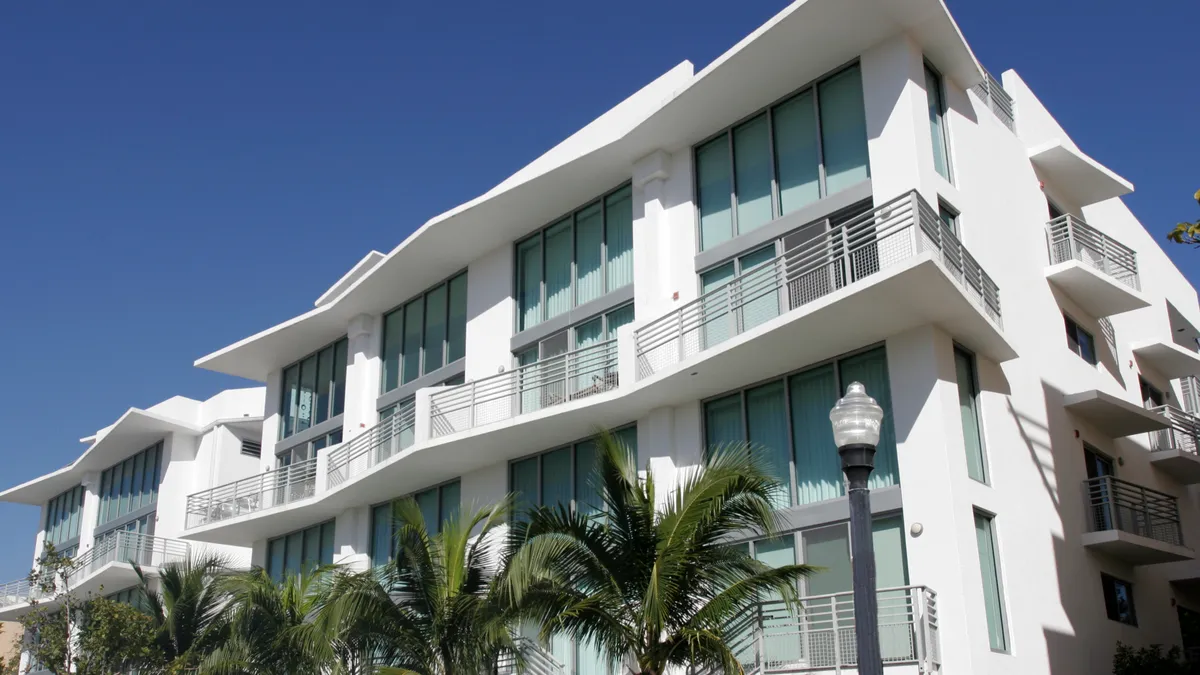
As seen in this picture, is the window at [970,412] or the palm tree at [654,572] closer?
the palm tree at [654,572]

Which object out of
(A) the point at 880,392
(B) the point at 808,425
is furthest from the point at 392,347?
(A) the point at 880,392

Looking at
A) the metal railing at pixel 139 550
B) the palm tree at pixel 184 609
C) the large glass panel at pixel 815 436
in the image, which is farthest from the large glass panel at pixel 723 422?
the metal railing at pixel 139 550

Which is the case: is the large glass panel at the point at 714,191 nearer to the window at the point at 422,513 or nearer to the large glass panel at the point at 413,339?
the window at the point at 422,513

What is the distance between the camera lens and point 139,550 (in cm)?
3884

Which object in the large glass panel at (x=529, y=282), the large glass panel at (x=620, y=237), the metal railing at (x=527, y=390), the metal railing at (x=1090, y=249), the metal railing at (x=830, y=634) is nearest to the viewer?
the metal railing at (x=830, y=634)

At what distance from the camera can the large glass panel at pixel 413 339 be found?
97.6 ft

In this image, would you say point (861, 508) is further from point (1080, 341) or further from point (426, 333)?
point (426, 333)

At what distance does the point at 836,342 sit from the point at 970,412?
249 cm

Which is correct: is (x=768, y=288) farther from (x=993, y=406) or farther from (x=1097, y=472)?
(x=1097, y=472)

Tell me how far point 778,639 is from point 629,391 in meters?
5.16

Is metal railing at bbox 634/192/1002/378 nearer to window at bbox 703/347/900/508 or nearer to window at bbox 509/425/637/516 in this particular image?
window at bbox 703/347/900/508

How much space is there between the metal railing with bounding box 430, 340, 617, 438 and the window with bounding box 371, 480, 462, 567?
1805 millimetres

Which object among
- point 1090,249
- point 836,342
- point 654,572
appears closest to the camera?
point 654,572

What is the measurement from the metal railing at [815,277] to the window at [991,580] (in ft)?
11.0
